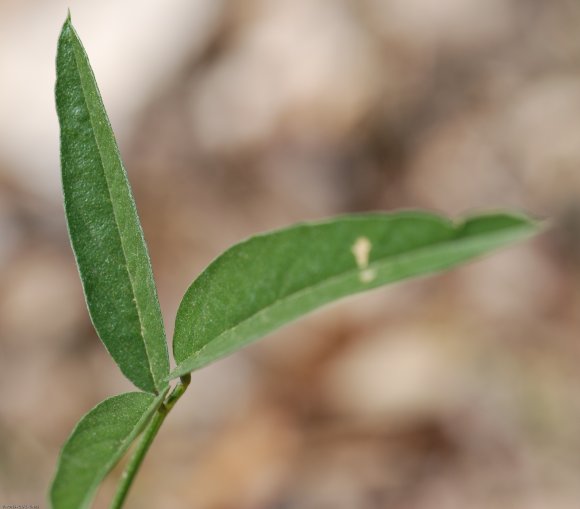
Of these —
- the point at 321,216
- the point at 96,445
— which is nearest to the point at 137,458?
the point at 96,445

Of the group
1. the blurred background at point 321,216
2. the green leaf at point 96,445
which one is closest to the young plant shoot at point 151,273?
the green leaf at point 96,445

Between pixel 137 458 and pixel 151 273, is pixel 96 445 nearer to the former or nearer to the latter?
pixel 137 458

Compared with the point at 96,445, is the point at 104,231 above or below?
above

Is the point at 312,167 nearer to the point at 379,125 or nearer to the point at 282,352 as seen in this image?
the point at 379,125

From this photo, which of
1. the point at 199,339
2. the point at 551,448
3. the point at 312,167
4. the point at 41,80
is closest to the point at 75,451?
the point at 199,339

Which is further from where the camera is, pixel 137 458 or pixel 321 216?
pixel 321 216

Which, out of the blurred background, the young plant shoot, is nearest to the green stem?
the young plant shoot

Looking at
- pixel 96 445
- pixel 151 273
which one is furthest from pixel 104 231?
pixel 96 445
